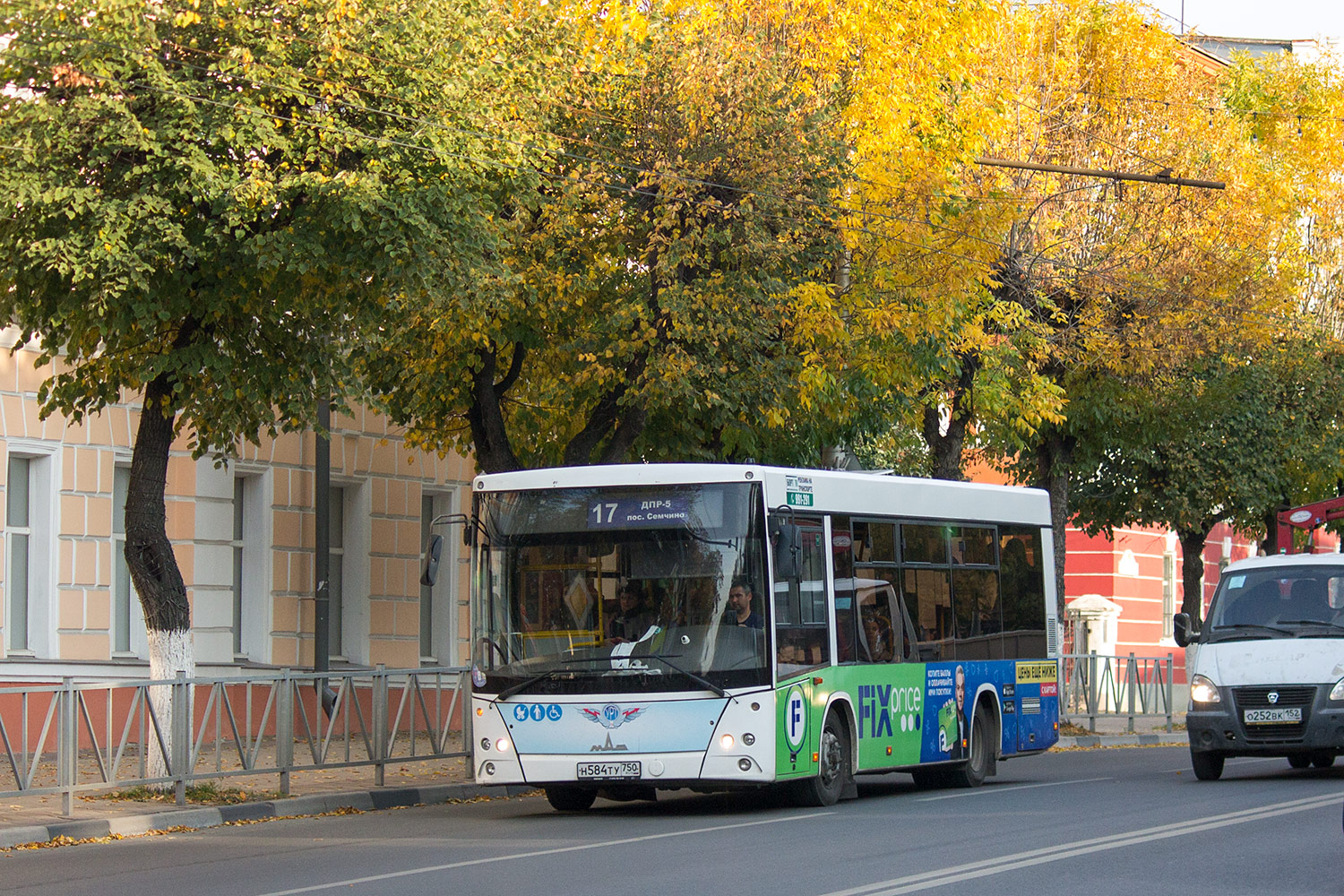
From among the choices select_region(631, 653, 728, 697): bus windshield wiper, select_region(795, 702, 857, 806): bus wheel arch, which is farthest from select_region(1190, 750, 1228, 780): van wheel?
select_region(631, 653, 728, 697): bus windshield wiper

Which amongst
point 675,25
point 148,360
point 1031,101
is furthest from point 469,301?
point 1031,101

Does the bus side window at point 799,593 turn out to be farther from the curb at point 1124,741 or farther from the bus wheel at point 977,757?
the curb at point 1124,741

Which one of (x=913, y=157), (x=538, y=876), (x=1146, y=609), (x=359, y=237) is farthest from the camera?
(x=1146, y=609)

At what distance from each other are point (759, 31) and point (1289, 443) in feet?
55.8

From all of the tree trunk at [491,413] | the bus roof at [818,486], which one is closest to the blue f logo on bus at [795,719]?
the bus roof at [818,486]

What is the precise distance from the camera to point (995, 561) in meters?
18.7

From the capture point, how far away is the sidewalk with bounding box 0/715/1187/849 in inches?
551

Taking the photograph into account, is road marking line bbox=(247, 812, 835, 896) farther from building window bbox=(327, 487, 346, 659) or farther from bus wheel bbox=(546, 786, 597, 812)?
building window bbox=(327, 487, 346, 659)

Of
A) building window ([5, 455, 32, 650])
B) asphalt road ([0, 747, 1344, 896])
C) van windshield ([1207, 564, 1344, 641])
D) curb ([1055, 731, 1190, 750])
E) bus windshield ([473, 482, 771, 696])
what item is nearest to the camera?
asphalt road ([0, 747, 1344, 896])

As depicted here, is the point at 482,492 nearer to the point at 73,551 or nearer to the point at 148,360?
the point at 148,360

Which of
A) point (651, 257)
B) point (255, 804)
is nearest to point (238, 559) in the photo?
point (651, 257)

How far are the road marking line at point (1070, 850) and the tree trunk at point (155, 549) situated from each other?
321 inches

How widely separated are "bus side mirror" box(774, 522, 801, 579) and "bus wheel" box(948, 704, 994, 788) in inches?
162

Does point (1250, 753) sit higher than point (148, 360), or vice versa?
point (148, 360)
